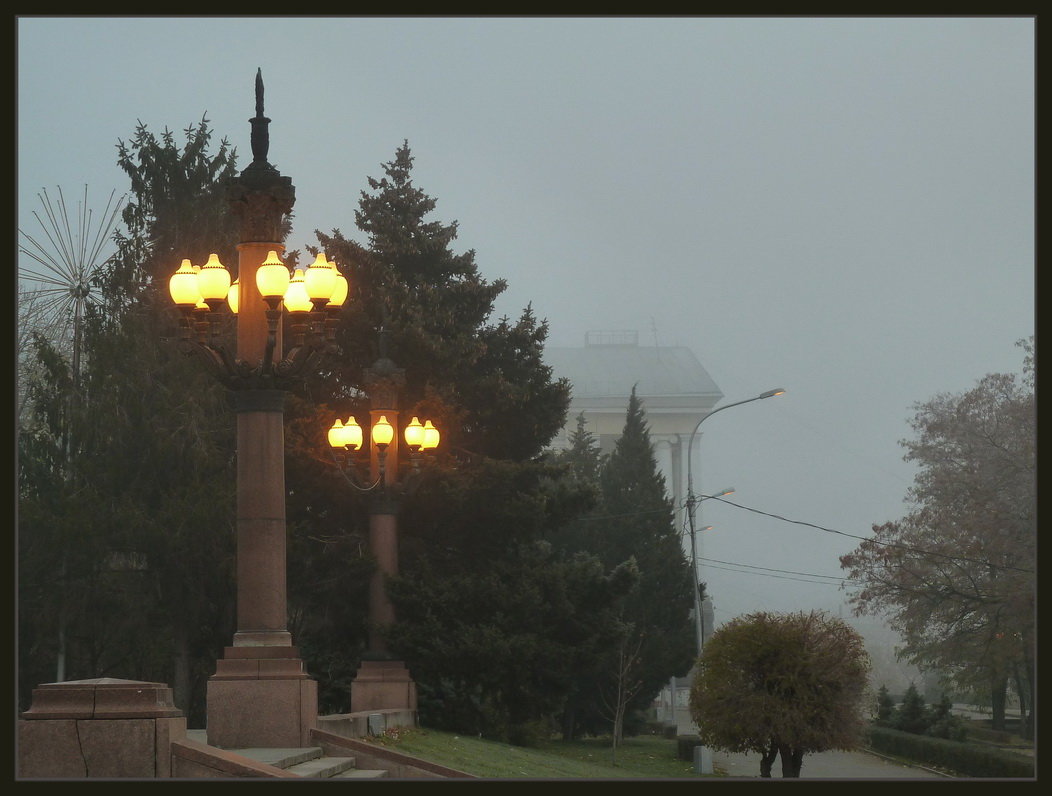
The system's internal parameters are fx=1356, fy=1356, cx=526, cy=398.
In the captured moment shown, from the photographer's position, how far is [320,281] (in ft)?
44.4

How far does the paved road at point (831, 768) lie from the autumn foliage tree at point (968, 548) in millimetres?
3319

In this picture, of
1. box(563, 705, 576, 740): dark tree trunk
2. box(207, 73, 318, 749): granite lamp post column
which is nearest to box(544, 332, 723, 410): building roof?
box(563, 705, 576, 740): dark tree trunk

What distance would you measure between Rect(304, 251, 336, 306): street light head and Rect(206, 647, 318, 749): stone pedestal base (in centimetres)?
368

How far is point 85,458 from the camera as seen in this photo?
93.9 ft

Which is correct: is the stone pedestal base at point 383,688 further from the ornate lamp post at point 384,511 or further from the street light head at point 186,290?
the street light head at point 186,290

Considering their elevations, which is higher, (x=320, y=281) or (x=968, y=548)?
(x=320, y=281)

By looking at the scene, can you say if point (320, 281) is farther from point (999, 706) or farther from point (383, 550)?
point (999, 706)

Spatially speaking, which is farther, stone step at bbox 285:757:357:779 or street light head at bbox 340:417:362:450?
street light head at bbox 340:417:362:450

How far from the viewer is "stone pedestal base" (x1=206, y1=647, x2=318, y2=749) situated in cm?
1338

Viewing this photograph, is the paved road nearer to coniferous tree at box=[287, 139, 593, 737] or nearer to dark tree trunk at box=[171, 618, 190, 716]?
coniferous tree at box=[287, 139, 593, 737]

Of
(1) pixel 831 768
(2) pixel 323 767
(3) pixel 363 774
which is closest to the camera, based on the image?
(2) pixel 323 767

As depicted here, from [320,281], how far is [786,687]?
1072cm

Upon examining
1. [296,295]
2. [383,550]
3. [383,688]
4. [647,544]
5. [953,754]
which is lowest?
[953,754]

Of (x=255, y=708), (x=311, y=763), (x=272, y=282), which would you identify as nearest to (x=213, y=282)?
(x=272, y=282)
